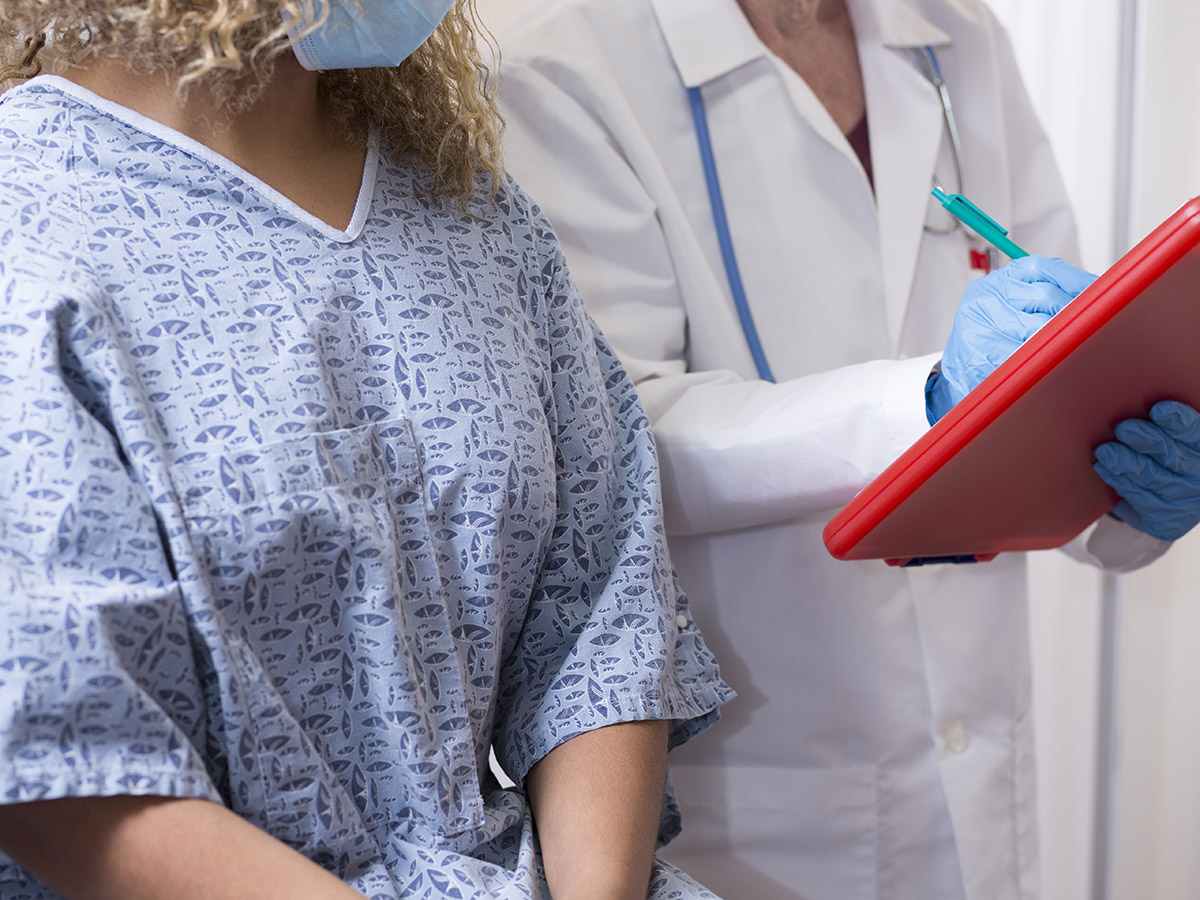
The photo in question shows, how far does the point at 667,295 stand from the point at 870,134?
0.33 meters

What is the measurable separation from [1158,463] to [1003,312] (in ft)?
0.74

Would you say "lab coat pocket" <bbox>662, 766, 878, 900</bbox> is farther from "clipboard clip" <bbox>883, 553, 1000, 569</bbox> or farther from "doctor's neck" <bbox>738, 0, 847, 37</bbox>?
"doctor's neck" <bbox>738, 0, 847, 37</bbox>

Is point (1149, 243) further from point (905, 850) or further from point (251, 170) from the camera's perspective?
point (905, 850)

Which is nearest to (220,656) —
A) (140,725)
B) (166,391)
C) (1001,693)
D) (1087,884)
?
(140,725)

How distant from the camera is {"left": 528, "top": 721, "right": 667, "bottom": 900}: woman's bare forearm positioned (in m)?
0.78

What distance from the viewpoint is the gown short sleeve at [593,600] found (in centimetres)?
88

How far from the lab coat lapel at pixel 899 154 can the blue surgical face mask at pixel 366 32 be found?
653 millimetres

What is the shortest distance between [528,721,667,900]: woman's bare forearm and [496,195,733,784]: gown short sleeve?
0.6 inches

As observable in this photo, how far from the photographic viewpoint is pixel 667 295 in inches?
48.2

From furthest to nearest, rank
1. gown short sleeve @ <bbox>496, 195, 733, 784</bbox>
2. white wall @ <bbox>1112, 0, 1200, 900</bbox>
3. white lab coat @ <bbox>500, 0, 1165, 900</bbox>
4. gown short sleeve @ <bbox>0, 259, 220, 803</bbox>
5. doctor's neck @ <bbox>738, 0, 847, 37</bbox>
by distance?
white wall @ <bbox>1112, 0, 1200, 900</bbox> < doctor's neck @ <bbox>738, 0, 847, 37</bbox> < white lab coat @ <bbox>500, 0, 1165, 900</bbox> < gown short sleeve @ <bbox>496, 195, 733, 784</bbox> < gown short sleeve @ <bbox>0, 259, 220, 803</bbox>

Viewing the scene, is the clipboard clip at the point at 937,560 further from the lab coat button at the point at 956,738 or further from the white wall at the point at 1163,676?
the white wall at the point at 1163,676

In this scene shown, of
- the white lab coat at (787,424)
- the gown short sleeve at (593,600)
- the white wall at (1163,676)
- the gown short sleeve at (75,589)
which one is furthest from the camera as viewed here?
the white wall at (1163,676)

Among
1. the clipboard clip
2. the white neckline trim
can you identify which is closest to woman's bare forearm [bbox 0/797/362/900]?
the white neckline trim

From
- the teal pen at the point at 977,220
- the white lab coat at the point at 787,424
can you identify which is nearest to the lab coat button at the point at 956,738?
the white lab coat at the point at 787,424
